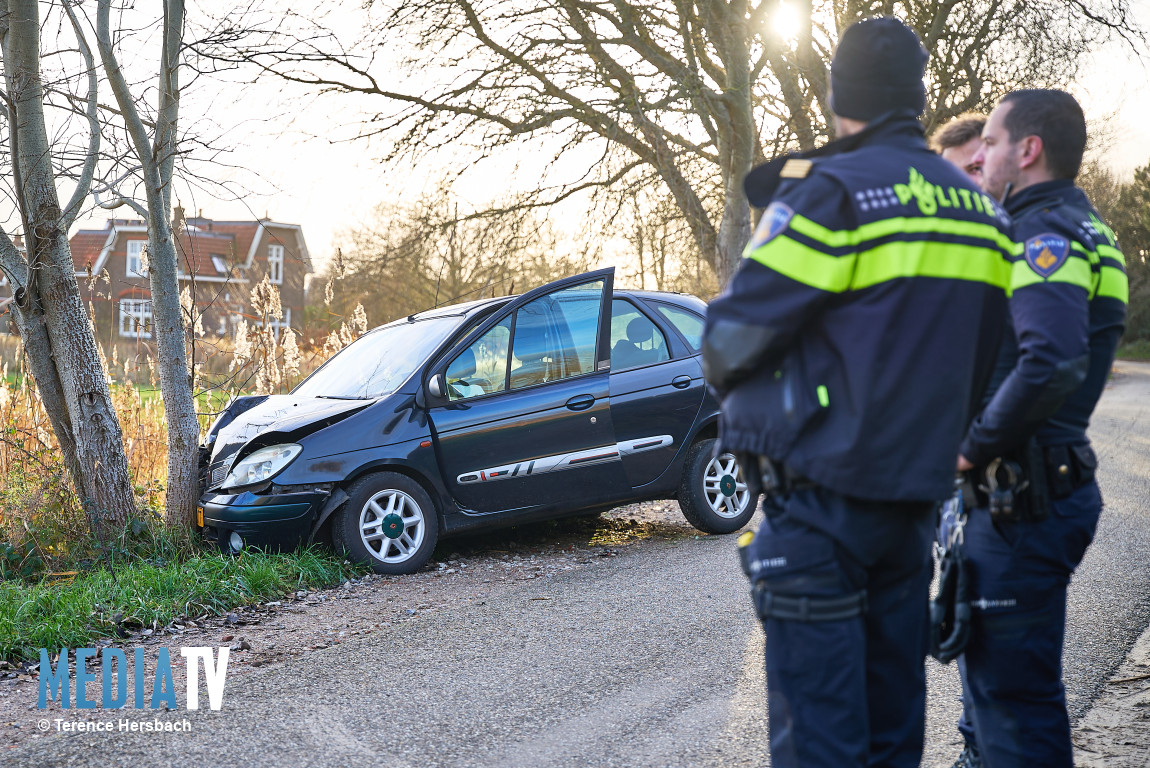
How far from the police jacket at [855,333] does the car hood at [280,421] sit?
443 centimetres

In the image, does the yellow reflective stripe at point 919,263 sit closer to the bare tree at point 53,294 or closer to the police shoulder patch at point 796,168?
the police shoulder patch at point 796,168

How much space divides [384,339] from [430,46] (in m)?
8.12

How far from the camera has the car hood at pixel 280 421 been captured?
6.04m

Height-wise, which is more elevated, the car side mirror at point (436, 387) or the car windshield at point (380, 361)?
the car windshield at point (380, 361)

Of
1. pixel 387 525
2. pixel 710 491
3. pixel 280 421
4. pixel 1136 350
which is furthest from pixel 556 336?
pixel 1136 350

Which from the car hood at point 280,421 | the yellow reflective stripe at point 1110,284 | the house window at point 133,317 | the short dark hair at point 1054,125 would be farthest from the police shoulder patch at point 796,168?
the house window at point 133,317

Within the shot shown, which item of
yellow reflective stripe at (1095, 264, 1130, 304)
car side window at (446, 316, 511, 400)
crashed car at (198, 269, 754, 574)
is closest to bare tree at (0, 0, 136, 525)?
crashed car at (198, 269, 754, 574)

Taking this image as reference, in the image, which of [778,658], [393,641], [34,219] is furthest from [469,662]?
[34,219]

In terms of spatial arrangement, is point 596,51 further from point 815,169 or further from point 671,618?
point 815,169

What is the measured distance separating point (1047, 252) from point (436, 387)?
437cm

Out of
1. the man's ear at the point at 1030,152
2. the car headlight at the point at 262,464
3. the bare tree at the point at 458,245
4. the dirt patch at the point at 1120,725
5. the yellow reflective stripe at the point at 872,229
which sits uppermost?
the bare tree at the point at 458,245

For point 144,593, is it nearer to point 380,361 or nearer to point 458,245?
point 380,361

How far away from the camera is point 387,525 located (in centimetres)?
605

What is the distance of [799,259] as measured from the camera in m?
2.00
